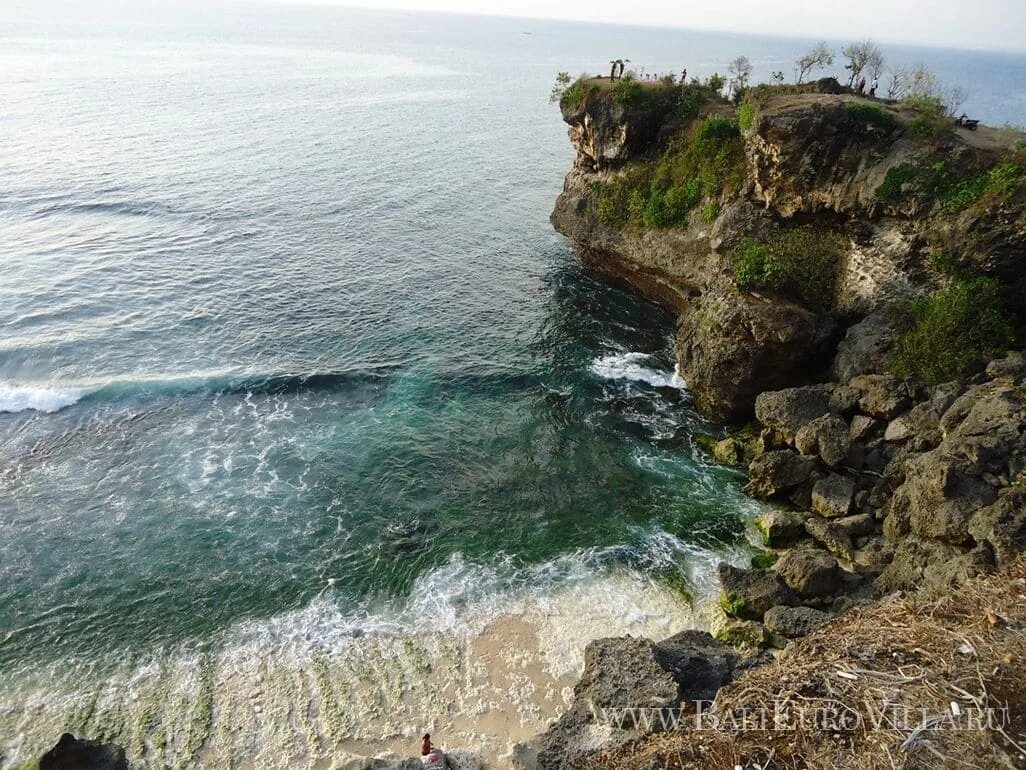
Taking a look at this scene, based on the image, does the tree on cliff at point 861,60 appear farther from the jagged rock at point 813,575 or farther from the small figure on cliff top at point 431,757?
the small figure on cliff top at point 431,757

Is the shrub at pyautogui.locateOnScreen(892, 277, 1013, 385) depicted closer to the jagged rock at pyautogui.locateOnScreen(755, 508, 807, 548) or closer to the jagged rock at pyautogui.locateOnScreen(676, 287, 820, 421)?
the jagged rock at pyautogui.locateOnScreen(676, 287, 820, 421)

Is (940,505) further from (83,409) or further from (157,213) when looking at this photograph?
(157,213)

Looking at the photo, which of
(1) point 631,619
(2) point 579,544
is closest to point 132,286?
(2) point 579,544

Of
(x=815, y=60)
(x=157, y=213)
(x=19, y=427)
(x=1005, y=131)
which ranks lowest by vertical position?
(x=19, y=427)

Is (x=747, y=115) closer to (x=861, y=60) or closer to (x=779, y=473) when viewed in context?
(x=861, y=60)

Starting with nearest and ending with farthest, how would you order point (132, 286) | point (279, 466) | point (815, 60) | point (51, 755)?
point (51, 755) → point (279, 466) → point (132, 286) → point (815, 60)

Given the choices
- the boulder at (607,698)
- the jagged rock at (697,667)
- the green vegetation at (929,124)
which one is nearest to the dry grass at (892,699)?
the boulder at (607,698)

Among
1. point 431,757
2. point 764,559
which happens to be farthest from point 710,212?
point 431,757
